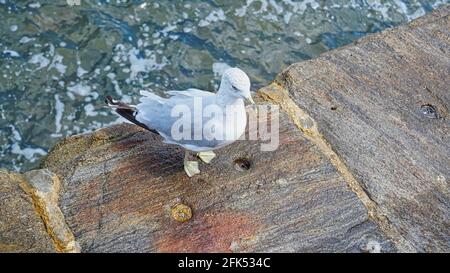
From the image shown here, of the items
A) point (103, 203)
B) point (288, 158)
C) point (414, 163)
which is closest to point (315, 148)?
point (288, 158)

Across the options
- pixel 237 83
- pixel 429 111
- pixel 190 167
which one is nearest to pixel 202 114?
pixel 237 83

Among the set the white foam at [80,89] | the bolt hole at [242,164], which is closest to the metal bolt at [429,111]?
the bolt hole at [242,164]

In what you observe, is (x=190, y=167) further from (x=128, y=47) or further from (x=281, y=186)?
(x=128, y=47)

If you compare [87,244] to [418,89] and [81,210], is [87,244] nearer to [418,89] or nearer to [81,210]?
[81,210]

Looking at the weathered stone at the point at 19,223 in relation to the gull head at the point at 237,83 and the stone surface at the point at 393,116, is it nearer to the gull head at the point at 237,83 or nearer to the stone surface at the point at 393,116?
the gull head at the point at 237,83

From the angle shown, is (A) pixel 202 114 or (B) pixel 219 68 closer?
(A) pixel 202 114

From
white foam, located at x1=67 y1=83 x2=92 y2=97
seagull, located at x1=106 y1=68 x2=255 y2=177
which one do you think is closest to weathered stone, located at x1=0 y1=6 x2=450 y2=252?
seagull, located at x1=106 y1=68 x2=255 y2=177
